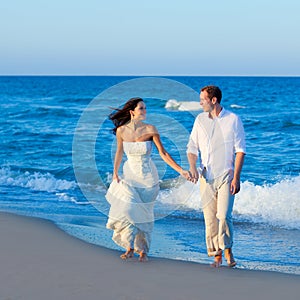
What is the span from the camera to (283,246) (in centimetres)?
798

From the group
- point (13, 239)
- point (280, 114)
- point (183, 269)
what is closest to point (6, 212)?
point (13, 239)

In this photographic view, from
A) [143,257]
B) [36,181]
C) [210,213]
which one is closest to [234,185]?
[210,213]

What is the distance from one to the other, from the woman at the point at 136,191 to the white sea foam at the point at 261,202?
3.62 metres

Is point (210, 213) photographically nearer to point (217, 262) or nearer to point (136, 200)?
point (217, 262)

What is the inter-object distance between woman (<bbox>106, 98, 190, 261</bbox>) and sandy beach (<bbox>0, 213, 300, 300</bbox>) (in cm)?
23

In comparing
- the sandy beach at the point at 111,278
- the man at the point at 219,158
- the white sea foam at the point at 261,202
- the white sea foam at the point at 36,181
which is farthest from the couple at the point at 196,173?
the white sea foam at the point at 36,181

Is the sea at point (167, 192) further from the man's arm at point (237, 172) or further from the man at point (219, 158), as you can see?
the man's arm at point (237, 172)

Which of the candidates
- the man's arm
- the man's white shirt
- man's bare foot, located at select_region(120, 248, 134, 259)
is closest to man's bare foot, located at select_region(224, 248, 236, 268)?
the man's arm

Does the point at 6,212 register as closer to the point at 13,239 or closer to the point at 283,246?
the point at 13,239

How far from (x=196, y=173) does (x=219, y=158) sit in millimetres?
284

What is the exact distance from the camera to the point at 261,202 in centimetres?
1134

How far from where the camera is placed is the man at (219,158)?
6195 mm

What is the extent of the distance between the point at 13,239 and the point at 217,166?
251cm

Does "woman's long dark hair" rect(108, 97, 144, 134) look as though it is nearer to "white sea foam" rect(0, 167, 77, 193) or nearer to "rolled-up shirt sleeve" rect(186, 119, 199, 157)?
"rolled-up shirt sleeve" rect(186, 119, 199, 157)
